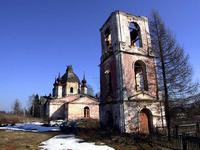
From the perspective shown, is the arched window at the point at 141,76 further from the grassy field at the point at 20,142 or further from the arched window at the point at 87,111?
the arched window at the point at 87,111

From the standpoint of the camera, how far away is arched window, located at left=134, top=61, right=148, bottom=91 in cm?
1886

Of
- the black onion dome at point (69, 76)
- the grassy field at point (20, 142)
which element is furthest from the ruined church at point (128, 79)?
the black onion dome at point (69, 76)

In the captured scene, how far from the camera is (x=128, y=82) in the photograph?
17.7m

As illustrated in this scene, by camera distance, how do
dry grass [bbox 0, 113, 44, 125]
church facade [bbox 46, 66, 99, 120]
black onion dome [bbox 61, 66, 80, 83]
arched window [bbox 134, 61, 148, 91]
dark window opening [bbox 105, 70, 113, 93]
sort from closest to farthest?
arched window [bbox 134, 61, 148, 91], dark window opening [bbox 105, 70, 113, 93], dry grass [bbox 0, 113, 44, 125], church facade [bbox 46, 66, 99, 120], black onion dome [bbox 61, 66, 80, 83]

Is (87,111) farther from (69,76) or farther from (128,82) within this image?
(128,82)

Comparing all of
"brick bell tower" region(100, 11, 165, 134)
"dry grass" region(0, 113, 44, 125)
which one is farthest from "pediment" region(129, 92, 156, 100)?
"dry grass" region(0, 113, 44, 125)

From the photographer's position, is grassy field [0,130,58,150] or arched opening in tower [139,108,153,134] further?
arched opening in tower [139,108,153,134]

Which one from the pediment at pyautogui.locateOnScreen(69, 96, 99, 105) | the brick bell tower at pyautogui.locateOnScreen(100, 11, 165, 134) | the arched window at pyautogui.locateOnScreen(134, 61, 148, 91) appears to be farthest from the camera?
the pediment at pyautogui.locateOnScreen(69, 96, 99, 105)

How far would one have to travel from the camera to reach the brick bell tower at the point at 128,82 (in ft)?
56.1

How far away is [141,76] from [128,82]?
9.42ft

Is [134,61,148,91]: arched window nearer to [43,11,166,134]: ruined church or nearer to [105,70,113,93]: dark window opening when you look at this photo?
[43,11,166,134]: ruined church

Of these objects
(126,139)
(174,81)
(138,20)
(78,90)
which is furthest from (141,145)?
(78,90)

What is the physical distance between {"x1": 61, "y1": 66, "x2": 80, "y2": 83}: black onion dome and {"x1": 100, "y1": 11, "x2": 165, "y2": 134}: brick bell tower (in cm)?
2372

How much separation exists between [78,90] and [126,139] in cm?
3120
